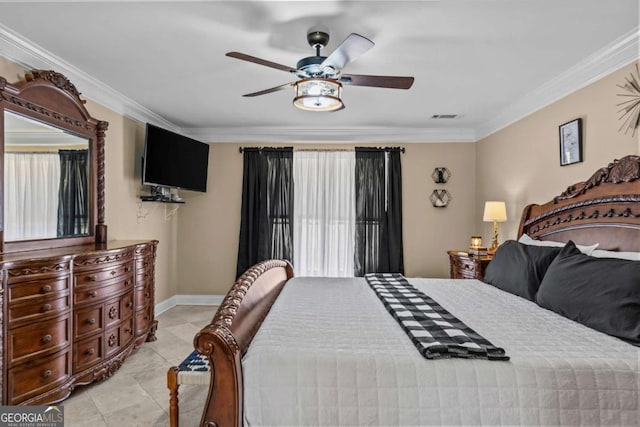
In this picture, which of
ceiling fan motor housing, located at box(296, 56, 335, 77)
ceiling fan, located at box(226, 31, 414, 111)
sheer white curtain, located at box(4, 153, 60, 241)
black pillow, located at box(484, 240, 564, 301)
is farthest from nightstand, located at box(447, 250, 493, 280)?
Answer: sheer white curtain, located at box(4, 153, 60, 241)

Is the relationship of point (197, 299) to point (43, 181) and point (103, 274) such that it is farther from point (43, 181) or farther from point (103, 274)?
point (43, 181)

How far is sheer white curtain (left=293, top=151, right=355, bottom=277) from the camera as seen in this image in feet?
17.1

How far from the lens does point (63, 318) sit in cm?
252

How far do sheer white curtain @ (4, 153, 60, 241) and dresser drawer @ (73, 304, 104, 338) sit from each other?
2.27 ft

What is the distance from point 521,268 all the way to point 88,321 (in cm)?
328

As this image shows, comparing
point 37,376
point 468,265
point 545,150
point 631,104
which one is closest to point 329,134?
point 468,265

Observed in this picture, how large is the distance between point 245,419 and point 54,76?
2.97 m

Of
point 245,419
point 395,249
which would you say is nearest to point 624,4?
point 245,419

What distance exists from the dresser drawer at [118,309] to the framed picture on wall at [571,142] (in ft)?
13.2

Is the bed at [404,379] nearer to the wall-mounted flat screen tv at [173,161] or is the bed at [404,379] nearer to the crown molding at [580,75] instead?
the crown molding at [580,75]

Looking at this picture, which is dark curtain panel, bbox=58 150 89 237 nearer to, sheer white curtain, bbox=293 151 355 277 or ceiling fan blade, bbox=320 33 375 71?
ceiling fan blade, bbox=320 33 375 71

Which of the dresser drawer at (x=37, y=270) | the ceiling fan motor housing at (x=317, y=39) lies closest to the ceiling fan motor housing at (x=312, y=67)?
the ceiling fan motor housing at (x=317, y=39)

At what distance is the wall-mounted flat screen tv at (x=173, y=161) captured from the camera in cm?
407

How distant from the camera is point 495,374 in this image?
1467mm
